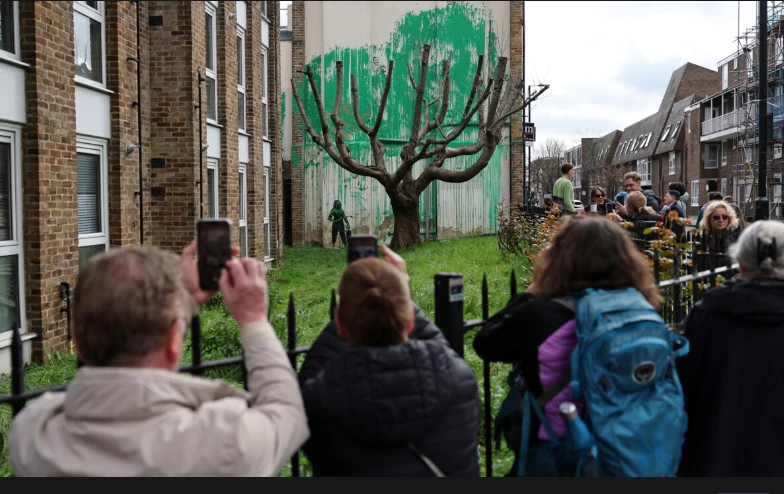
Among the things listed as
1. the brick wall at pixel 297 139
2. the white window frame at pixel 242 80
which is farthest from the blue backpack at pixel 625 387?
the brick wall at pixel 297 139

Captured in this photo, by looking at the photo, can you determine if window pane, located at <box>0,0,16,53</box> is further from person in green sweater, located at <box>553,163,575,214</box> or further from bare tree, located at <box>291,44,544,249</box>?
bare tree, located at <box>291,44,544,249</box>

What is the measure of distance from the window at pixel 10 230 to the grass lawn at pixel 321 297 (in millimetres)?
732

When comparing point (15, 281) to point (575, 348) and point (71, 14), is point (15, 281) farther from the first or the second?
point (575, 348)

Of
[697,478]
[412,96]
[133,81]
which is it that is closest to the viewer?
[697,478]

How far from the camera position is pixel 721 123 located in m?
49.9

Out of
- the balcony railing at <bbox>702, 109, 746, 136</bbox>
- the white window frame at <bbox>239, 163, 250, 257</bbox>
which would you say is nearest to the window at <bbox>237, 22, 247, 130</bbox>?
the white window frame at <bbox>239, 163, 250, 257</bbox>

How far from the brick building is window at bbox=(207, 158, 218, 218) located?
0.13ft

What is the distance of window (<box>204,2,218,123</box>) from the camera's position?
15.0 metres

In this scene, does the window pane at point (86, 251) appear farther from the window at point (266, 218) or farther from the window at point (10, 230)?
the window at point (266, 218)

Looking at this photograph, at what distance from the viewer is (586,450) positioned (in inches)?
98.6

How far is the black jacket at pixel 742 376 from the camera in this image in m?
2.79

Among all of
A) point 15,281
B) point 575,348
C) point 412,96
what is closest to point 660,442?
point 575,348

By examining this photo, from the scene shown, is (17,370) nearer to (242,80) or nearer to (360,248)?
(360,248)

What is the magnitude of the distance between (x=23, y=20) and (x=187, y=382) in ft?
25.9
